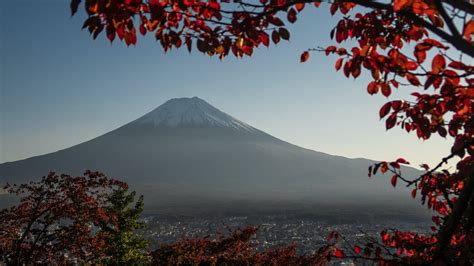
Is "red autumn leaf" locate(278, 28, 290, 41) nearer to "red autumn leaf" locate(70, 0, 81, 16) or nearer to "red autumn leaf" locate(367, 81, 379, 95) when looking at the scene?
"red autumn leaf" locate(367, 81, 379, 95)

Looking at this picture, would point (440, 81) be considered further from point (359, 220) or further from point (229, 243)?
point (359, 220)

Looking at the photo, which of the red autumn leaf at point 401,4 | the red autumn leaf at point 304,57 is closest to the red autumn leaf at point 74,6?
the red autumn leaf at point 401,4

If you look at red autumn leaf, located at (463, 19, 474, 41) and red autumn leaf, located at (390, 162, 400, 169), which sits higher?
red autumn leaf, located at (463, 19, 474, 41)

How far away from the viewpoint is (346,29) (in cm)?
385

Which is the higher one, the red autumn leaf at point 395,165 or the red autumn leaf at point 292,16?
the red autumn leaf at point 292,16

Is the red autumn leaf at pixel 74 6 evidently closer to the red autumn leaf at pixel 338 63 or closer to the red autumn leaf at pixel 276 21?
the red autumn leaf at pixel 276 21

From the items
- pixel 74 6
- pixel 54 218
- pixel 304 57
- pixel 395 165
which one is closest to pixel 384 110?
pixel 304 57

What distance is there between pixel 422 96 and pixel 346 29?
1.16m

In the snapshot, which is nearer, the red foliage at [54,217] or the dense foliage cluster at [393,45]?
the dense foliage cluster at [393,45]

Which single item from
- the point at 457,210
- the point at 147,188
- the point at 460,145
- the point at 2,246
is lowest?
the point at 147,188

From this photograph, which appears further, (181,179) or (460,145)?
(181,179)

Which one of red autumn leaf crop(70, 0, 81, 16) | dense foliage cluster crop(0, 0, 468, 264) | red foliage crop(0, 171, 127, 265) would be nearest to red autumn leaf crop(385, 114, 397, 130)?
→ dense foliage cluster crop(0, 0, 468, 264)

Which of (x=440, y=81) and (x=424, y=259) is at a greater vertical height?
(x=440, y=81)

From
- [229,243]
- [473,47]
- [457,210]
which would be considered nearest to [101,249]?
[229,243]
